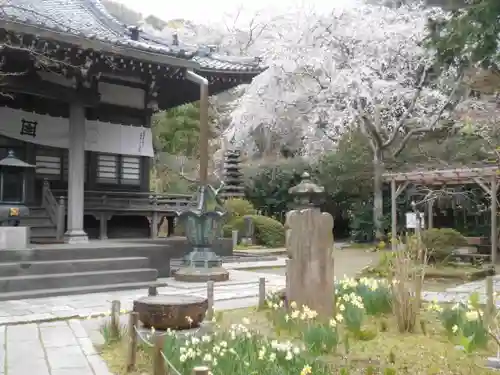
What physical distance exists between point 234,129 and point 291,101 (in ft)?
12.6

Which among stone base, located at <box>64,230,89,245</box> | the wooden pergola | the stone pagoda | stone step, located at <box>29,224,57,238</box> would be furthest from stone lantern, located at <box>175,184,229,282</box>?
the stone pagoda

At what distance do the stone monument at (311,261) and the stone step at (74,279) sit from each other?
4115mm

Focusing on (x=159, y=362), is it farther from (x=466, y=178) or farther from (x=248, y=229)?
(x=248, y=229)

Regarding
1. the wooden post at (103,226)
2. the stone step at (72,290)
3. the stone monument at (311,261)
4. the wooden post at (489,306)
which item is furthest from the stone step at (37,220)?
the wooden post at (489,306)

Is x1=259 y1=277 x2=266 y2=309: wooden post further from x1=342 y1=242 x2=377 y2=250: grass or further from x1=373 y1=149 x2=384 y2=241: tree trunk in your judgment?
x1=373 y1=149 x2=384 y2=241: tree trunk

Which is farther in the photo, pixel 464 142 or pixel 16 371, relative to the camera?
pixel 464 142

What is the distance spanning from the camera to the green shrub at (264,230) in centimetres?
2191

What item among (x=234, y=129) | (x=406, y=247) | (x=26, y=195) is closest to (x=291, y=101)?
(x=234, y=129)

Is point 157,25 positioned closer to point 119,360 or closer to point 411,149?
point 411,149

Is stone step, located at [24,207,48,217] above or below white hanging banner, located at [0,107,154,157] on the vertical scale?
below

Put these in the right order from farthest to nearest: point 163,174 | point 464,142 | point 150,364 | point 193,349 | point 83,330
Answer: point 163,174, point 464,142, point 83,330, point 150,364, point 193,349

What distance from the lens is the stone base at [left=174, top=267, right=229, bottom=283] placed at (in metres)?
10.6

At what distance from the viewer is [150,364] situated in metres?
4.66

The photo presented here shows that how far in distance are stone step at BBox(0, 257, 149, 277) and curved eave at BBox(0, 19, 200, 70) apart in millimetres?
3896
